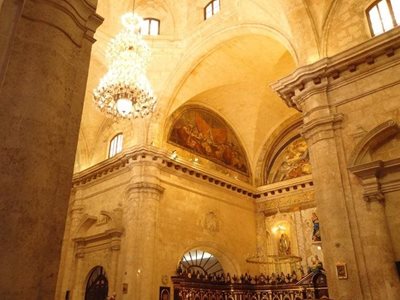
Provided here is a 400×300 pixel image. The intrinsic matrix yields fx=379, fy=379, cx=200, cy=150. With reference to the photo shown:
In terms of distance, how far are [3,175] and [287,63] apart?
1314 cm

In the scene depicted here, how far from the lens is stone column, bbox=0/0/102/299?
123 inches

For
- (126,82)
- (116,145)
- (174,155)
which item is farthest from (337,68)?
(116,145)

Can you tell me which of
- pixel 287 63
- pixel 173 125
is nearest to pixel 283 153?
pixel 287 63

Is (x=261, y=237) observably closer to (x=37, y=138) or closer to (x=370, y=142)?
(x=370, y=142)

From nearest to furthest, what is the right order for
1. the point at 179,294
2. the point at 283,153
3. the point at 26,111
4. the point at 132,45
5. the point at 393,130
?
the point at 26,111
the point at 393,130
the point at 132,45
the point at 179,294
the point at 283,153

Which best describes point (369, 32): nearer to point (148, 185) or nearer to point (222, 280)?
point (148, 185)

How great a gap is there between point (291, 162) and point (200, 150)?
4.44 meters

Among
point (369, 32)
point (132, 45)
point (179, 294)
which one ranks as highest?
point (132, 45)

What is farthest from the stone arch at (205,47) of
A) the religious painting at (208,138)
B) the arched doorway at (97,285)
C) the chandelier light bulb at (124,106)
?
the arched doorway at (97,285)

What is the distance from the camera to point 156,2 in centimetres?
1495

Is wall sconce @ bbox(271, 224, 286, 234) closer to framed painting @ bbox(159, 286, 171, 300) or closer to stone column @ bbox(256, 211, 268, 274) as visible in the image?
stone column @ bbox(256, 211, 268, 274)

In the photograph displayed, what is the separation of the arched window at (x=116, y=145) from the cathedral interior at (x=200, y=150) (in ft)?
0.28

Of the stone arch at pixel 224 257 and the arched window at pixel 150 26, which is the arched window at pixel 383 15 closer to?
the arched window at pixel 150 26

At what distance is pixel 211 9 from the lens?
1396 cm
